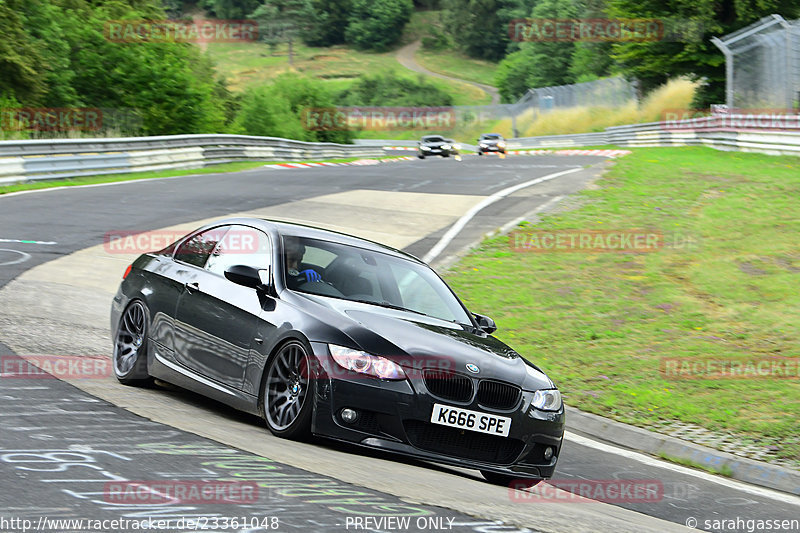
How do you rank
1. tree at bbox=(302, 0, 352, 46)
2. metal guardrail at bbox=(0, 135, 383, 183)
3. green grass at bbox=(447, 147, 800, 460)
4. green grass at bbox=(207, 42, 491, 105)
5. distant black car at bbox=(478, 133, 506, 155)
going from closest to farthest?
green grass at bbox=(447, 147, 800, 460) → metal guardrail at bbox=(0, 135, 383, 183) → distant black car at bbox=(478, 133, 506, 155) → green grass at bbox=(207, 42, 491, 105) → tree at bbox=(302, 0, 352, 46)

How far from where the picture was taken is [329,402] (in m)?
6.37

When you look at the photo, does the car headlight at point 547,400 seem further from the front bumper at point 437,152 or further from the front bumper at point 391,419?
the front bumper at point 437,152

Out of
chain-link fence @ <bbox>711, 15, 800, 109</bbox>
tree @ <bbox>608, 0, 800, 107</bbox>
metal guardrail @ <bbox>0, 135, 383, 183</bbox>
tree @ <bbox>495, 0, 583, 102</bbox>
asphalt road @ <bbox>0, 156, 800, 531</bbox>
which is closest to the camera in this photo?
asphalt road @ <bbox>0, 156, 800, 531</bbox>

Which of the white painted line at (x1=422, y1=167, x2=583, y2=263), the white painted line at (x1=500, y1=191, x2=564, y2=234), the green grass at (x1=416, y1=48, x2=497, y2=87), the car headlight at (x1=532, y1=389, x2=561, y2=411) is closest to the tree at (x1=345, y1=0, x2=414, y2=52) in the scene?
the green grass at (x1=416, y1=48, x2=497, y2=87)

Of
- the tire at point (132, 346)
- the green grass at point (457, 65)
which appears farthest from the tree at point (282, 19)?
Result: the tire at point (132, 346)

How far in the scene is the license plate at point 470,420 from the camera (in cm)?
644

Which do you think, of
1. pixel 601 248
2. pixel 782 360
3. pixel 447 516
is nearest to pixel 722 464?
pixel 782 360

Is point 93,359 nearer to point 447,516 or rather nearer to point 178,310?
point 178,310

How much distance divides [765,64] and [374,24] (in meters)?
128

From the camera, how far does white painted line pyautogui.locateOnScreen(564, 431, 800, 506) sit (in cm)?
744

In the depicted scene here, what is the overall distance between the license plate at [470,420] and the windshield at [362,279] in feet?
4.08

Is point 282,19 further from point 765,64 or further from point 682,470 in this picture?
point 682,470

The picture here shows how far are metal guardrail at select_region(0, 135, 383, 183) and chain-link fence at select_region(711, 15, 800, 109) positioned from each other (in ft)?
55.9

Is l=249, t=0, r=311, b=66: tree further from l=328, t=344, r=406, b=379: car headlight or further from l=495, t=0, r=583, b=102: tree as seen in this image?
l=328, t=344, r=406, b=379: car headlight
